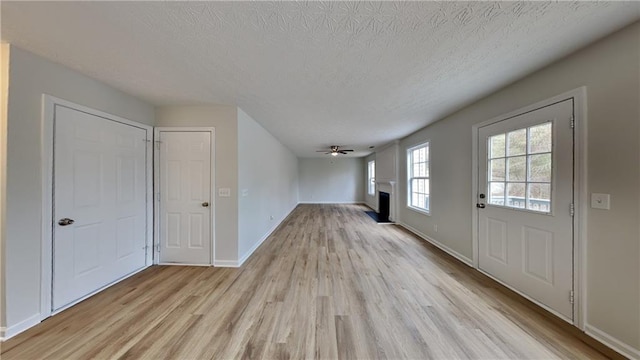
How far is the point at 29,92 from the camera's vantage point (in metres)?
1.88

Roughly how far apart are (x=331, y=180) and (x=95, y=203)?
901 centimetres

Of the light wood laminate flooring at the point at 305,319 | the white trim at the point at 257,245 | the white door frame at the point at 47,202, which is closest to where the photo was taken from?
the light wood laminate flooring at the point at 305,319

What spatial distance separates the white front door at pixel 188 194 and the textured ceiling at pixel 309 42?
0.73m

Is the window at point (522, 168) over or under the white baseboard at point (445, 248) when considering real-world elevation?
over

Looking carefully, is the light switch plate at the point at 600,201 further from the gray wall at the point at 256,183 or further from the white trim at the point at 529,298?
the gray wall at the point at 256,183

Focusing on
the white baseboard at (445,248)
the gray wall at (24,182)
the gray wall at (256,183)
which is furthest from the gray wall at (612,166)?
the gray wall at (24,182)

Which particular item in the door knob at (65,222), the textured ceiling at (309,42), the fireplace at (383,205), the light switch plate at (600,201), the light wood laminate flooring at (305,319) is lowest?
Result: the light wood laminate flooring at (305,319)

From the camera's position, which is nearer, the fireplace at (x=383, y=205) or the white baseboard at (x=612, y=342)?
the white baseboard at (x=612, y=342)

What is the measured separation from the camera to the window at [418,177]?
4695 mm

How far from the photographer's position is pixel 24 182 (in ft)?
6.07

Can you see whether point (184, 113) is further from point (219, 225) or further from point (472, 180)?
→ point (472, 180)

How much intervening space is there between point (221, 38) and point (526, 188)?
10.7 feet

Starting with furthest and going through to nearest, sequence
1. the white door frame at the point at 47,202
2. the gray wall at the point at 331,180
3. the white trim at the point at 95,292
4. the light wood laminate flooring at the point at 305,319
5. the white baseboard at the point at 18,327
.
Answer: the gray wall at the point at 331,180
the white trim at the point at 95,292
the white door frame at the point at 47,202
the white baseboard at the point at 18,327
the light wood laminate flooring at the point at 305,319

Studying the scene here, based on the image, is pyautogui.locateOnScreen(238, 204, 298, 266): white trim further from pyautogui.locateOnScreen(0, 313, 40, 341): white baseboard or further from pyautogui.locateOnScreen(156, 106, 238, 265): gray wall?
pyautogui.locateOnScreen(0, 313, 40, 341): white baseboard
